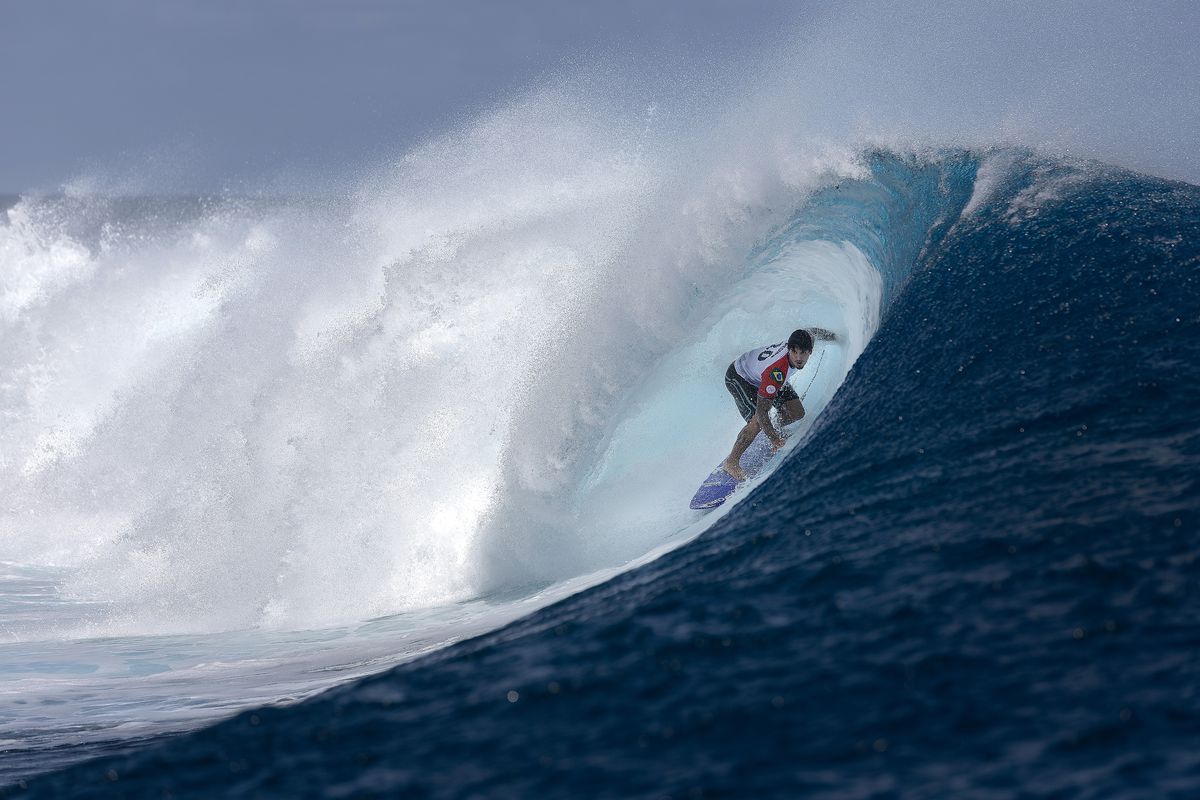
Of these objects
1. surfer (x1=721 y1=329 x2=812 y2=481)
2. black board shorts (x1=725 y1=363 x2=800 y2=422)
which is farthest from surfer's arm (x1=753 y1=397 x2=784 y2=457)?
black board shorts (x1=725 y1=363 x2=800 y2=422)

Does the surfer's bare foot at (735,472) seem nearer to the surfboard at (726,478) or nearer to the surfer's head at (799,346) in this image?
the surfboard at (726,478)

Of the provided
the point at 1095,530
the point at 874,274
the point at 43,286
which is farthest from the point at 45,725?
the point at 43,286

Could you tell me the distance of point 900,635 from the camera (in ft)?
13.7

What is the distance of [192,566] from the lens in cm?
1080

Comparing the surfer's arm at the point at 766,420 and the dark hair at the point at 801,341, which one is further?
the surfer's arm at the point at 766,420

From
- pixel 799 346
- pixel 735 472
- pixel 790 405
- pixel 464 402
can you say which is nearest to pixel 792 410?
pixel 790 405

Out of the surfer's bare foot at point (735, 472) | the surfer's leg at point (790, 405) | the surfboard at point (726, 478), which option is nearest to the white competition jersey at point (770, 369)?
the surfer's leg at point (790, 405)

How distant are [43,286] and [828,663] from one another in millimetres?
20970

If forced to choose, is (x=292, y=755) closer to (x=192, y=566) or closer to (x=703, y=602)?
(x=703, y=602)

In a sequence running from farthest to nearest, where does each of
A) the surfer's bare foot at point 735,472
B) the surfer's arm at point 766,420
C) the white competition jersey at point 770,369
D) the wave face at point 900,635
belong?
the surfer's bare foot at point 735,472
the surfer's arm at point 766,420
the white competition jersey at point 770,369
the wave face at point 900,635

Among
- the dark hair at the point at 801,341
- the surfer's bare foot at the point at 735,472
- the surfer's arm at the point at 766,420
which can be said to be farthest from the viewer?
the surfer's bare foot at the point at 735,472

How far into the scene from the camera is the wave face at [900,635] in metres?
3.48

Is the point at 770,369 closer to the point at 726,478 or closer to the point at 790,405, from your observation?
the point at 790,405

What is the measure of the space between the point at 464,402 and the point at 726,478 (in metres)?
3.12
